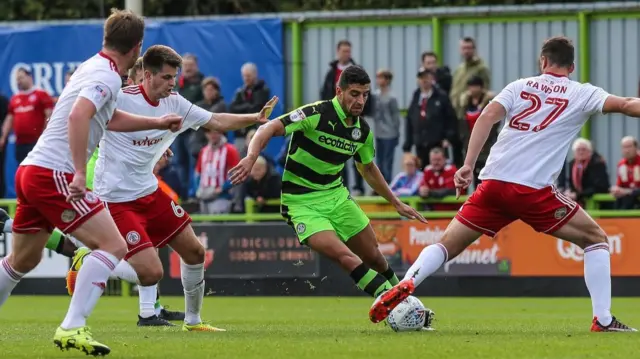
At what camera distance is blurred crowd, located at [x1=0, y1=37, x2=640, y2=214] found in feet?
62.7

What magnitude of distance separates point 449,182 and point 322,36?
4495mm

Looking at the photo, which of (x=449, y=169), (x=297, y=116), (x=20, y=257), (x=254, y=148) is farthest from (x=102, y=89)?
(x=449, y=169)

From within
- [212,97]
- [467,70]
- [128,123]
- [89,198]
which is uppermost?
[467,70]

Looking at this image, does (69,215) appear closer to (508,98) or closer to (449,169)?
(508,98)

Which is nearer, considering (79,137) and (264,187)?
(79,137)

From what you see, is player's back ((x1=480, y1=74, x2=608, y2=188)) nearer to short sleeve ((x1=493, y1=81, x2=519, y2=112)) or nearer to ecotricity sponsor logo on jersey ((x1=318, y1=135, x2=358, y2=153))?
short sleeve ((x1=493, y1=81, x2=519, y2=112))

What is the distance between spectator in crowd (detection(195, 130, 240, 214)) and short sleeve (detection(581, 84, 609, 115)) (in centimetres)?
977

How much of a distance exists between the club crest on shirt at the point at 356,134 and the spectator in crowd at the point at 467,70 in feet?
26.3

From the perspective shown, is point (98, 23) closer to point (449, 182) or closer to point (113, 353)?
point (449, 182)

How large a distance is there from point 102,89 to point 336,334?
3005mm

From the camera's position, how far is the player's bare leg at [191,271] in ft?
38.2

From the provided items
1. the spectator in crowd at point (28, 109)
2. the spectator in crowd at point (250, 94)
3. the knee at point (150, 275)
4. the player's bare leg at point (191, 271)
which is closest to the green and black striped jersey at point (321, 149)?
the player's bare leg at point (191, 271)

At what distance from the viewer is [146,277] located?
1145 cm

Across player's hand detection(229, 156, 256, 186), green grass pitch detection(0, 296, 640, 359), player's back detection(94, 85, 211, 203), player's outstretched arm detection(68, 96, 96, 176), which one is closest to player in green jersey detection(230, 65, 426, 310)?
green grass pitch detection(0, 296, 640, 359)
